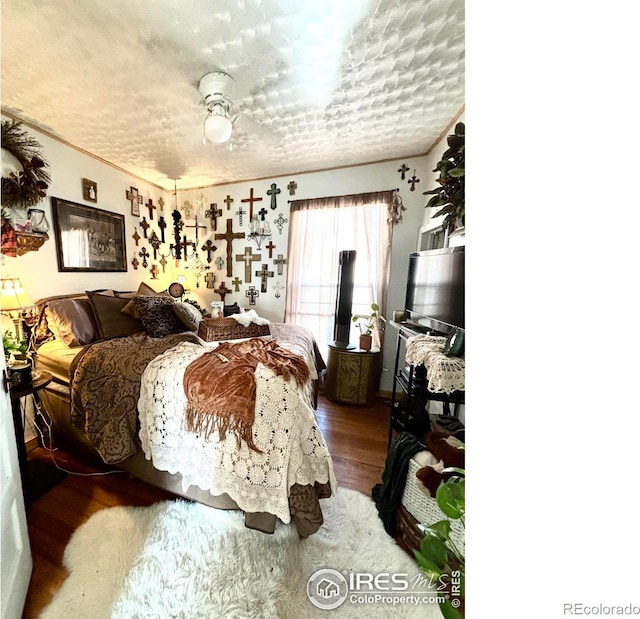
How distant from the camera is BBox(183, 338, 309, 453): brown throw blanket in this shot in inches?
44.3

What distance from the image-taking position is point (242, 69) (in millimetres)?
1411

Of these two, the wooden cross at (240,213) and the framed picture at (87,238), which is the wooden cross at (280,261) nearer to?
the wooden cross at (240,213)

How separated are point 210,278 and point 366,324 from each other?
6.96 ft

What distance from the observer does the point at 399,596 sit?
3.39 feet

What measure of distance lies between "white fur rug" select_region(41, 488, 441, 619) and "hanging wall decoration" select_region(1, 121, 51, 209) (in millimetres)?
2075

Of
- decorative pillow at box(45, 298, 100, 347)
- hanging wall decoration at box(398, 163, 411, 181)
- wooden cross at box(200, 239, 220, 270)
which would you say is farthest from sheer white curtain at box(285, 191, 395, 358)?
decorative pillow at box(45, 298, 100, 347)

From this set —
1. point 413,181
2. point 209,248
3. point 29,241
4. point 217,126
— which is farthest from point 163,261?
point 413,181

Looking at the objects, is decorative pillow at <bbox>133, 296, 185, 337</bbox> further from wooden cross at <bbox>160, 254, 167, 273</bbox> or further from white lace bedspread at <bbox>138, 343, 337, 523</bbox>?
wooden cross at <bbox>160, 254, 167, 273</bbox>

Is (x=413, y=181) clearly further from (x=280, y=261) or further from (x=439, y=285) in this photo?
(x=280, y=261)

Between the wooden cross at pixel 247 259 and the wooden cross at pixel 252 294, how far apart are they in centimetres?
13
